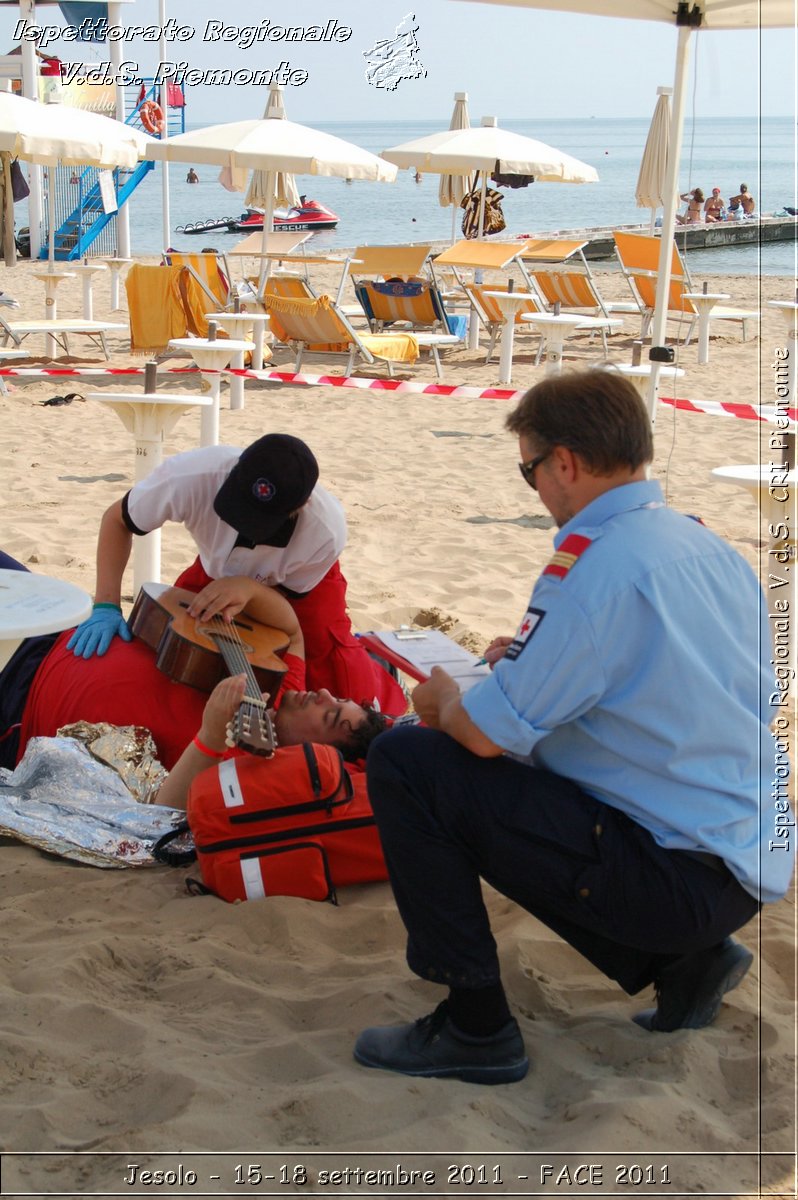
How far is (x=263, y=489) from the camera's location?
3268 millimetres

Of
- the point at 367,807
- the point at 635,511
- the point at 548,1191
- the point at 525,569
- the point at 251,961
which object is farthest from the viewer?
the point at 525,569

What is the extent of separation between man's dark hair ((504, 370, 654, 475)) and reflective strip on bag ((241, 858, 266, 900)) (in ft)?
4.17

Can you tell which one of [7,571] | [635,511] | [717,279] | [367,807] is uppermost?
[717,279]

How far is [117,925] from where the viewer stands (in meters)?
2.73

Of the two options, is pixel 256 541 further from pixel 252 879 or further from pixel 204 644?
pixel 252 879

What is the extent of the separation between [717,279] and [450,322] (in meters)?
8.42

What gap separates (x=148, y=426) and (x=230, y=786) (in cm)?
251

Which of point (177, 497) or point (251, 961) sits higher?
point (177, 497)

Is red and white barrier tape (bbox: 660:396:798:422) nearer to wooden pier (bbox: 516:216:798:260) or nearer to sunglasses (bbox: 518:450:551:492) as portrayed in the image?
sunglasses (bbox: 518:450:551:492)

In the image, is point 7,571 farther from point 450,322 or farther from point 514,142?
point 514,142

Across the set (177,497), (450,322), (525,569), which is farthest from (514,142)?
(177,497)

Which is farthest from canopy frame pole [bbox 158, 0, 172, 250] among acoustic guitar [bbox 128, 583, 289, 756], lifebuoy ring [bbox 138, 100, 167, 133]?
acoustic guitar [bbox 128, 583, 289, 756]

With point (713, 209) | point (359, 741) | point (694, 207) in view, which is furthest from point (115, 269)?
point (713, 209)

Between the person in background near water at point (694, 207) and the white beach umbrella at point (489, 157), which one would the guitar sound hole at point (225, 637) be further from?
the person in background near water at point (694, 207)
